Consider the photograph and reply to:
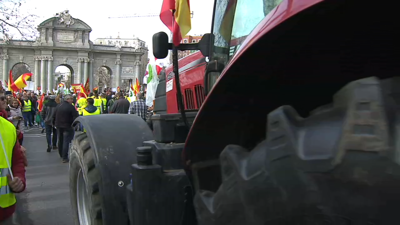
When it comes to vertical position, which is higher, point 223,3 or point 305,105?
point 223,3

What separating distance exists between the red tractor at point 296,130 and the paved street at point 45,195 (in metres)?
2.78

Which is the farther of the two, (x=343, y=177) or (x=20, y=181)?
(x=20, y=181)

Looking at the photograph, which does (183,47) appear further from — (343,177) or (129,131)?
(343,177)

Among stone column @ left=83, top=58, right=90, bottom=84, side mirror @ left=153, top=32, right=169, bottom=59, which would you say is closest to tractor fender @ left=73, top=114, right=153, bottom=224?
side mirror @ left=153, top=32, right=169, bottom=59

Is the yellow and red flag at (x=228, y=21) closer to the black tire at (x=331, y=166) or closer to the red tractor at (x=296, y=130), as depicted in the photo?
the red tractor at (x=296, y=130)

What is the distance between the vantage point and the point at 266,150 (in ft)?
4.40

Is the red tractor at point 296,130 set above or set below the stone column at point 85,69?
below

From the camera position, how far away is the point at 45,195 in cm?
716

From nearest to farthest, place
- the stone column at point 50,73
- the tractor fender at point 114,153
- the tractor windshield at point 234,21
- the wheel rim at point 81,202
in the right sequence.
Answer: the tractor windshield at point 234,21 → the tractor fender at point 114,153 → the wheel rim at point 81,202 → the stone column at point 50,73

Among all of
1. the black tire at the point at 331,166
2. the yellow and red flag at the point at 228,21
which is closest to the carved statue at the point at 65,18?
the yellow and red flag at the point at 228,21

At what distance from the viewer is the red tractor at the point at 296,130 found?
1.08 m

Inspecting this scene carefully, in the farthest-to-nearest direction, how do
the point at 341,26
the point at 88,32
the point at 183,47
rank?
the point at 88,32 → the point at 183,47 → the point at 341,26

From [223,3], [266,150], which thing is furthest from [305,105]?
[223,3]

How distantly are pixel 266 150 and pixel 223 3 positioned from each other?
1457 millimetres
